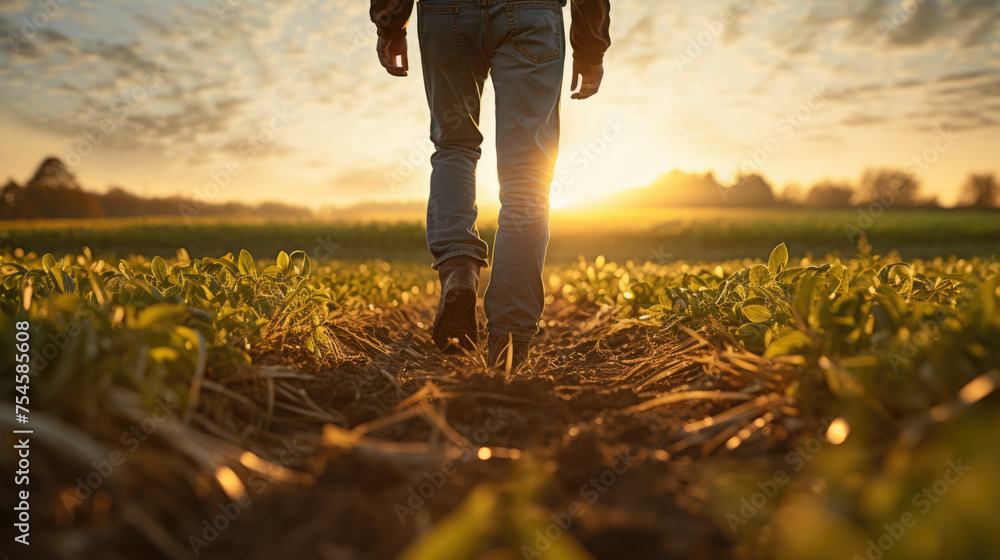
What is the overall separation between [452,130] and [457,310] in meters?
0.84

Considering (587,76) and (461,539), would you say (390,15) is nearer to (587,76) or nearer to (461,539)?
(587,76)

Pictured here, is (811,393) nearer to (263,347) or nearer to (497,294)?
(497,294)

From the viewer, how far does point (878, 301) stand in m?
1.13

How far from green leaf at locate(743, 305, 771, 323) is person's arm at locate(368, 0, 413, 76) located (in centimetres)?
203

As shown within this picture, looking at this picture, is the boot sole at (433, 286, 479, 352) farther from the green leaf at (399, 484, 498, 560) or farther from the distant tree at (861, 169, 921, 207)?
the distant tree at (861, 169, 921, 207)

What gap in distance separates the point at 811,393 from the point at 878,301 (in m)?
0.32

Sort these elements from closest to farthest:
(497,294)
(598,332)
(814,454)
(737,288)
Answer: (814,454)
(737,288)
(497,294)
(598,332)

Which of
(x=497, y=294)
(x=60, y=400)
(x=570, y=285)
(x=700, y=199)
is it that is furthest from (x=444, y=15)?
(x=700, y=199)

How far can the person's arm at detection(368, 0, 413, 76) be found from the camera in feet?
7.93

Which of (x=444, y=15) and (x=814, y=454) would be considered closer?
(x=814, y=454)

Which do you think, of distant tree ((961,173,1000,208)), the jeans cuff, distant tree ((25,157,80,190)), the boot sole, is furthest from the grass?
distant tree ((961,173,1000,208))

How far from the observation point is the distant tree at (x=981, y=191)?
43781mm

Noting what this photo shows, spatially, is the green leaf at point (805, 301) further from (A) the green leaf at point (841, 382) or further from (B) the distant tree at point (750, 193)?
(B) the distant tree at point (750, 193)

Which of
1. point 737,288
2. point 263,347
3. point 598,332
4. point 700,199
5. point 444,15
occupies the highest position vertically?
point 700,199
